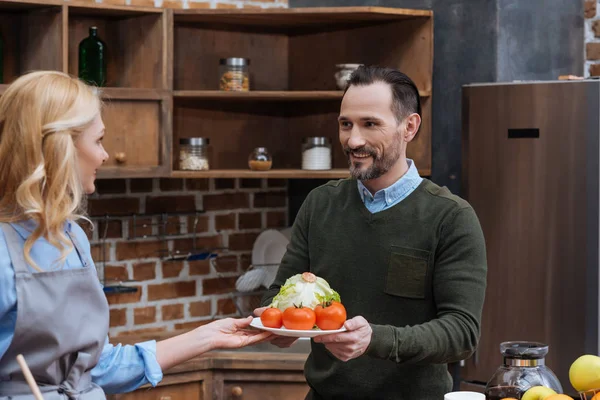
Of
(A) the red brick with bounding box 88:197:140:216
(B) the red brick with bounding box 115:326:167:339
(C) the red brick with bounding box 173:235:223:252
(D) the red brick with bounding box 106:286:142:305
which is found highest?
(A) the red brick with bounding box 88:197:140:216

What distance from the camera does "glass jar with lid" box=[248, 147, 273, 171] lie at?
3.61 metres

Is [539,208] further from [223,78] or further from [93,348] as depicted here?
[93,348]

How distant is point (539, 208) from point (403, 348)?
1403 mm

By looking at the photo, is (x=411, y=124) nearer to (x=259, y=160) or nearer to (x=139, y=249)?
(x=259, y=160)

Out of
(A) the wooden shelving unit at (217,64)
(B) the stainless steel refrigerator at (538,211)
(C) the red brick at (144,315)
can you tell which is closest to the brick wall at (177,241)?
(C) the red brick at (144,315)

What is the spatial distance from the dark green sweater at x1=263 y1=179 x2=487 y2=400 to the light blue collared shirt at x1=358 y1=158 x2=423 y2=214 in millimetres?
20

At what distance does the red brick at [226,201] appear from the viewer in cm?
395

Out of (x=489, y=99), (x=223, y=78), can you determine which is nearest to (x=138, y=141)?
(x=223, y=78)

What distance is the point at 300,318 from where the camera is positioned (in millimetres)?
1976

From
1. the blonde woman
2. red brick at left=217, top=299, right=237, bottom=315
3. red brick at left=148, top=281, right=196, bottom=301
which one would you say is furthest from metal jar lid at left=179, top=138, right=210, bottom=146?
the blonde woman

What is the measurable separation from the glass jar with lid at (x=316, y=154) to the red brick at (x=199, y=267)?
662 mm

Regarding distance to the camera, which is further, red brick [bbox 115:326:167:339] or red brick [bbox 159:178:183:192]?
red brick [bbox 159:178:183:192]

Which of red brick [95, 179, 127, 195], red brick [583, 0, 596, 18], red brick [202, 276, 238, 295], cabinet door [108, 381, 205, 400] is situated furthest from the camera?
red brick [202, 276, 238, 295]

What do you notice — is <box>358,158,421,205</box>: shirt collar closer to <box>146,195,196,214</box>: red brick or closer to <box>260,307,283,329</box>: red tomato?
<box>260,307,283,329</box>: red tomato
